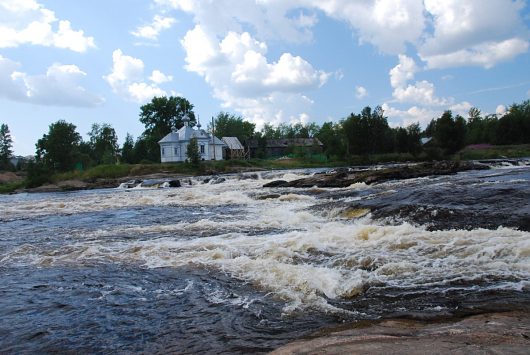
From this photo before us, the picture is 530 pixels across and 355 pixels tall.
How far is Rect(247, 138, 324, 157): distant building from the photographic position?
3787 inches

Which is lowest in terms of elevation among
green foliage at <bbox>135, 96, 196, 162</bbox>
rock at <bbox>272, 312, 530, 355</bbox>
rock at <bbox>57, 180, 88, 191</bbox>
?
rock at <bbox>57, 180, 88, 191</bbox>

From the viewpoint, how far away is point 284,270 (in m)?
8.29

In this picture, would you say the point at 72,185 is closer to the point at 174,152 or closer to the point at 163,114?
the point at 174,152

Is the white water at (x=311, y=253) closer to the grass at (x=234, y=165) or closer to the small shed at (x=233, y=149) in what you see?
the grass at (x=234, y=165)

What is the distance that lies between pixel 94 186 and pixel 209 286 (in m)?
44.0

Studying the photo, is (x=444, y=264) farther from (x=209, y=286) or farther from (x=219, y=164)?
(x=219, y=164)

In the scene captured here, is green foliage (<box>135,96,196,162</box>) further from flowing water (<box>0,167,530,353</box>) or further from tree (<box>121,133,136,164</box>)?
flowing water (<box>0,167,530,353</box>)

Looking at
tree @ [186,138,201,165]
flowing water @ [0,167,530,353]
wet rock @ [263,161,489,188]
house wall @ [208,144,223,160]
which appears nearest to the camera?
flowing water @ [0,167,530,353]

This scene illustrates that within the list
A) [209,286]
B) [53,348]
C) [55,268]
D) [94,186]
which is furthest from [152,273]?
[94,186]

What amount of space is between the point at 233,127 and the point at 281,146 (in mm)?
13346

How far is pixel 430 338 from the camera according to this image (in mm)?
4434

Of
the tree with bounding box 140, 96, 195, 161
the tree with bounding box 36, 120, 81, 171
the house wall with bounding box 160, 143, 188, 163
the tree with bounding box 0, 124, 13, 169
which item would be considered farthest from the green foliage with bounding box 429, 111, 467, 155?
the tree with bounding box 0, 124, 13, 169

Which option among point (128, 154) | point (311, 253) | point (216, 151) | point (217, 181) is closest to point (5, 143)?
point (128, 154)

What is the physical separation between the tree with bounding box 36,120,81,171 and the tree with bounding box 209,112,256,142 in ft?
146
